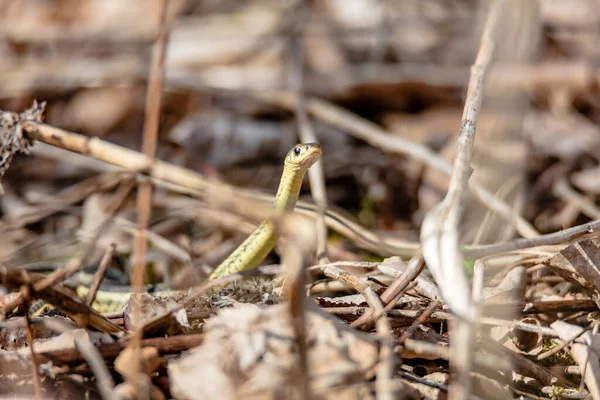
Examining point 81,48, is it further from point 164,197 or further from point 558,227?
point 558,227

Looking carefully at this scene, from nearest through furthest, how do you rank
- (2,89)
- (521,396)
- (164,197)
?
(521,396) → (164,197) → (2,89)

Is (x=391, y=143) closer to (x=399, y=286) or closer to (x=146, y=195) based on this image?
(x=399, y=286)

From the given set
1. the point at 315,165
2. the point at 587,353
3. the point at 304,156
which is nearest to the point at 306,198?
the point at 315,165

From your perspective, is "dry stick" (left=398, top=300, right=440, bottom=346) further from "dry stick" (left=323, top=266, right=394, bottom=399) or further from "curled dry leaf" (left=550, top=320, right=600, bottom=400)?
"curled dry leaf" (left=550, top=320, right=600, bottom=400)

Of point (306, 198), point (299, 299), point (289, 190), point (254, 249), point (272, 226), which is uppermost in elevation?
point (306, 198)

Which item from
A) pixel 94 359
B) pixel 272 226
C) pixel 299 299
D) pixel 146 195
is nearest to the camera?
pixel 299 299

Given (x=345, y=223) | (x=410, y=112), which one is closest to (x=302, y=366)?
(x=345, y=223)
